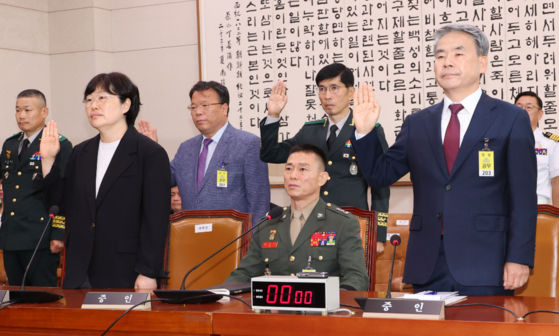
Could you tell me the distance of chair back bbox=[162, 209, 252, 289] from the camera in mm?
2547

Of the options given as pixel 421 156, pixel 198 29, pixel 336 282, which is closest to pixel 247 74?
pixel 198 29

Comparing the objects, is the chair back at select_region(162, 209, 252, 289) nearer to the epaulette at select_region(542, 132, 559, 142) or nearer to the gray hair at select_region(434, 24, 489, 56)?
the gray hair at select_region(434, 24, 489, 56)

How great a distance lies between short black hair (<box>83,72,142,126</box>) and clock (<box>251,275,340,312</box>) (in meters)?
1.22

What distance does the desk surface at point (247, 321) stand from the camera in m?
1.27

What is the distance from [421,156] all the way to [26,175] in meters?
2.70

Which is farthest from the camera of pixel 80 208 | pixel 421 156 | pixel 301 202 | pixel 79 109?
pixel 79 109

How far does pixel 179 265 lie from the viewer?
2.61 m

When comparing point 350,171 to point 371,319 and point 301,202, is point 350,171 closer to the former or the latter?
point 301,202

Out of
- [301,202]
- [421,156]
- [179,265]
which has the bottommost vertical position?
[179,265]

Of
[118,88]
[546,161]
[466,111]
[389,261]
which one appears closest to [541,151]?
[546,161]

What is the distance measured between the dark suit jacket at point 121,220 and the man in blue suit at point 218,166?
857 millimetres

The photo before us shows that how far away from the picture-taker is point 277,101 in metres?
2.89

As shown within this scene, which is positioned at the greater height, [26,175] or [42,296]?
[26,175]

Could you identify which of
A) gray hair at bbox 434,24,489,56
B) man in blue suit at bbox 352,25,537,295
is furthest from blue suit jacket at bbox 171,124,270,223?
gray hair at bbox 434,24,489,56
